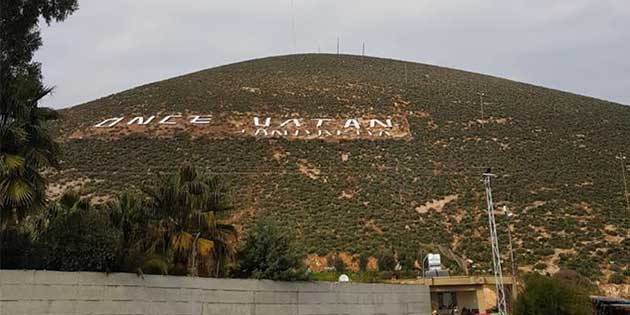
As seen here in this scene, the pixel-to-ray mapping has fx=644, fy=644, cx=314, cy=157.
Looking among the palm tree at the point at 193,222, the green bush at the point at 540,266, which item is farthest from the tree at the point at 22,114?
the green bush at the point at 540,266

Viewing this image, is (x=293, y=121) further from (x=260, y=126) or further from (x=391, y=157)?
(x=391, y=157)

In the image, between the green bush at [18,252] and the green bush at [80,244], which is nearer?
the green bush at [18,252]

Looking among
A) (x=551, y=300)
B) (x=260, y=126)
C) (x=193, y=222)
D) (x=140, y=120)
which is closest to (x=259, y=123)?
(x=260, y=126)

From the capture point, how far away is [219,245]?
17.0 m

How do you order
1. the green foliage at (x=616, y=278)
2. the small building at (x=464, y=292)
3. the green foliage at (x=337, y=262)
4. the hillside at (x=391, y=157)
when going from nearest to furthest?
1. the small building at (x=464, y=292)
2. the green foliage at (x=337, y=262)
3. the green foliage at (x=616, y=278)
4. the hillside at (x=391, y=157)

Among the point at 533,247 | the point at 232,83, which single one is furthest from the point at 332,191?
the point at 232,83

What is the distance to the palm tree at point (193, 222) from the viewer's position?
16.3m

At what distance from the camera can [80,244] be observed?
13070 mm

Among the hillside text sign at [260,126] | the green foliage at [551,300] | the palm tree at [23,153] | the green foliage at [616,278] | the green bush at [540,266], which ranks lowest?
the green foliage at [551,300]

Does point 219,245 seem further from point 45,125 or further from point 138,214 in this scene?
point 45,125

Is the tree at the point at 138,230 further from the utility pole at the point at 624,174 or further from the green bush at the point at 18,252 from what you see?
the utility pole at the point at 624,174

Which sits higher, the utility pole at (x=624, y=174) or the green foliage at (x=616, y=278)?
the utility pole at (x=624, y=174)

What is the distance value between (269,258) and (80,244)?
5171 millimetres

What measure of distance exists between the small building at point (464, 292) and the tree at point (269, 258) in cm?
1364
